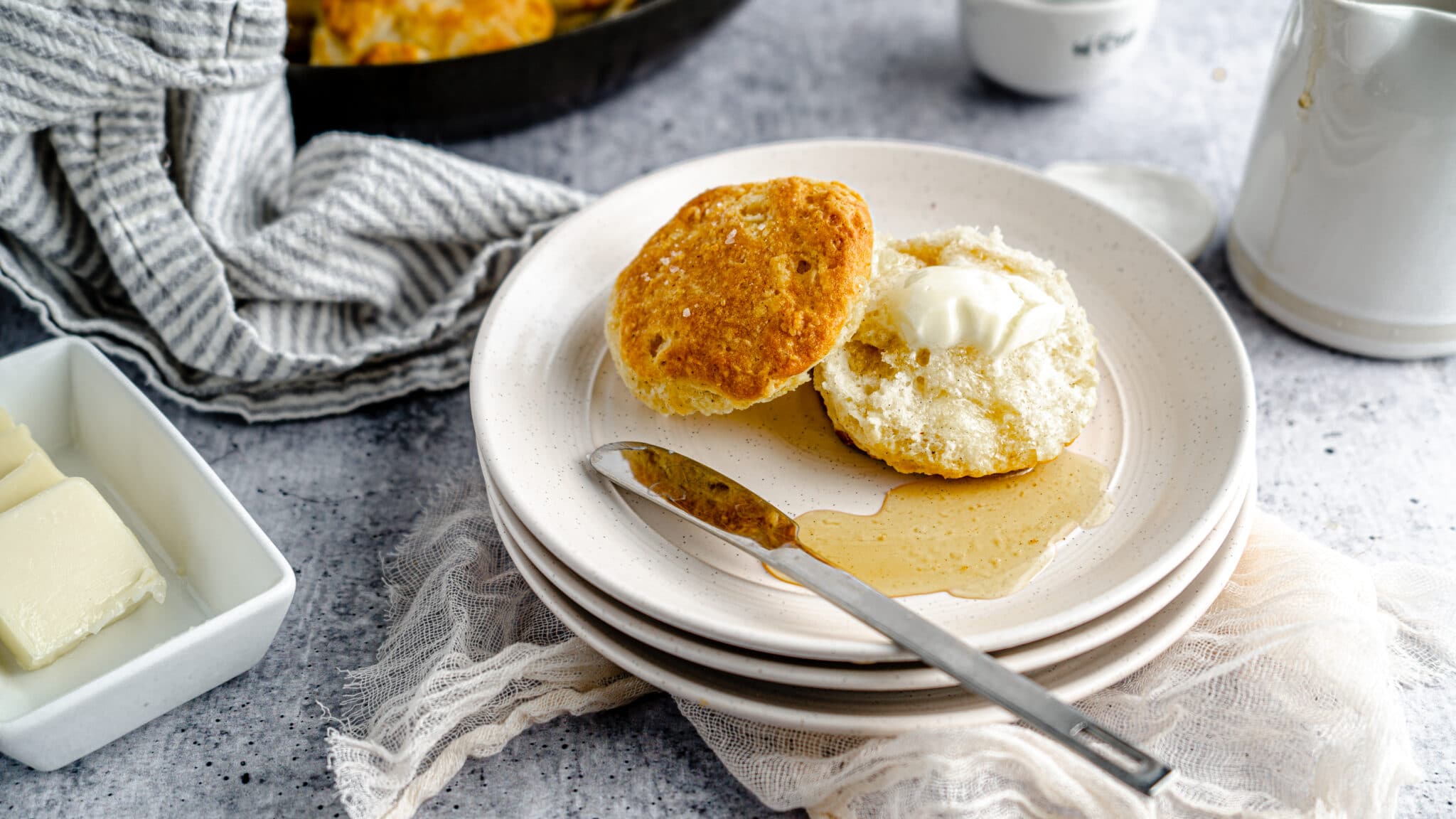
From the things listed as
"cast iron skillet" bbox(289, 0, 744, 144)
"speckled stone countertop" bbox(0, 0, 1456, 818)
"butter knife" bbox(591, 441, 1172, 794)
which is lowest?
"speckled stone countertop" bbox(0, 0, 1456, 818)

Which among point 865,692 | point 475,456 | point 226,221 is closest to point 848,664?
point 865,692

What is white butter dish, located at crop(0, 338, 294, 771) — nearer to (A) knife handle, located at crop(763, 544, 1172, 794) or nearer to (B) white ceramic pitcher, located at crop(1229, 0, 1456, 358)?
A: (A) knife handle, located at crop(763, 544, 1172, 794)

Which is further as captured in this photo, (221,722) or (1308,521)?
(1308,521)

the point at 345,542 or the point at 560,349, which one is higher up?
the point at 560,349

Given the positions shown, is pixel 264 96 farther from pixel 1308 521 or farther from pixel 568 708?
pixel 1308 521

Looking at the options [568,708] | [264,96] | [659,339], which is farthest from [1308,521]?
[264,96]

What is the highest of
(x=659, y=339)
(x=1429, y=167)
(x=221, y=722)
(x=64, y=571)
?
(x=1429, y=167)

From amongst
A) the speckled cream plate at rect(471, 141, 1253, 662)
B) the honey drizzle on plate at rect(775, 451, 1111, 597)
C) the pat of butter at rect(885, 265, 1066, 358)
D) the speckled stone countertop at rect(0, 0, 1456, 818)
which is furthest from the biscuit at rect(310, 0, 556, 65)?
the honey drizzle on plate at rect(775, 451, 1111, 597)
